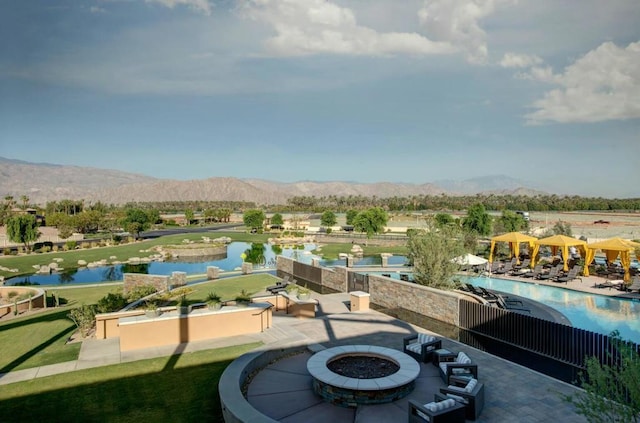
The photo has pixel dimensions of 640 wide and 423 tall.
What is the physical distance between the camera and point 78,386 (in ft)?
28.7

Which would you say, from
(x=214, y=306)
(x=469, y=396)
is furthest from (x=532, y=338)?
(x=214, y=306)

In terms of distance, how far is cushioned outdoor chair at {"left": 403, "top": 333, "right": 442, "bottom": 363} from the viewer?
1030cm

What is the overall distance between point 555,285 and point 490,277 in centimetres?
352

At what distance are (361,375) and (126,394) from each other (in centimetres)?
480

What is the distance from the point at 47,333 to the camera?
1291cm

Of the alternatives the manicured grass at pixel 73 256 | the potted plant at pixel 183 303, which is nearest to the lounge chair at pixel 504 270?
the potted plant at pixel 183 303

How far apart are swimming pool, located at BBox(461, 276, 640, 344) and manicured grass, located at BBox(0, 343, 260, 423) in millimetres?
12689

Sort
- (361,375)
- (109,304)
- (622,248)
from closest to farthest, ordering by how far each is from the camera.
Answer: (361,375)
(109,304)
(622,248)

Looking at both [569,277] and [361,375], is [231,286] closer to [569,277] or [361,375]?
[361,375]

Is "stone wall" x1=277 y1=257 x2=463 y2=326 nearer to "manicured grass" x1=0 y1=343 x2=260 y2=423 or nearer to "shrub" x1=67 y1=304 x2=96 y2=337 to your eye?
"manicured grass" x1=0 y1=343 x2=260 y2=423

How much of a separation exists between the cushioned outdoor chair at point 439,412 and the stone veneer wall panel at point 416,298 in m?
7.90

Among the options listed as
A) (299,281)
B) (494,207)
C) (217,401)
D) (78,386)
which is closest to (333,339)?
(217,401)

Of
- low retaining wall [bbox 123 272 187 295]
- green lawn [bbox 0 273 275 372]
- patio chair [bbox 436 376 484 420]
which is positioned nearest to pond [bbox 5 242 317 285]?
low retaining wall [bbox 123 272 187 295]

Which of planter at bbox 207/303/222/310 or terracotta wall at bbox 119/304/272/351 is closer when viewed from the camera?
terracotta wall at bbox 119/304/272/351
